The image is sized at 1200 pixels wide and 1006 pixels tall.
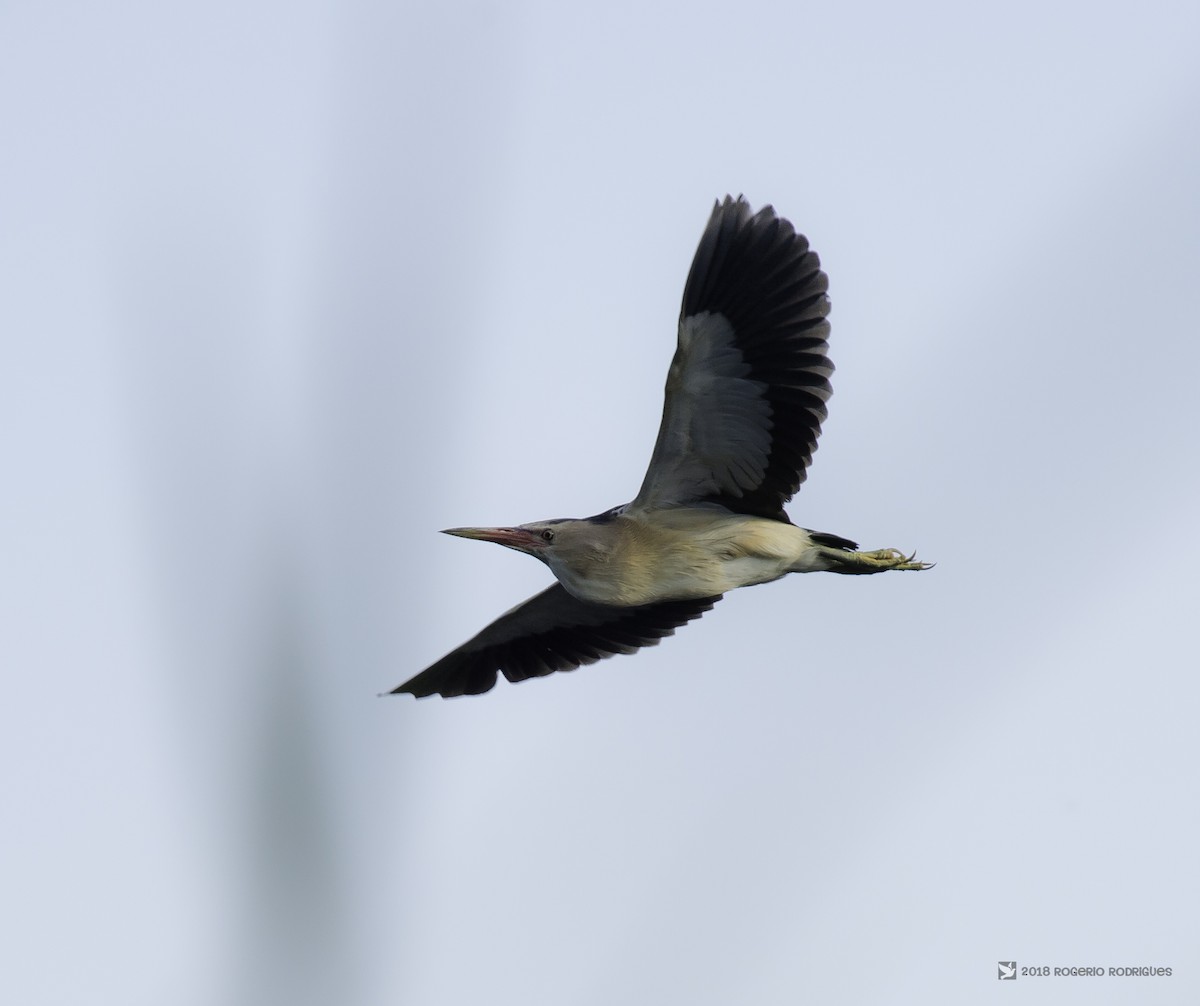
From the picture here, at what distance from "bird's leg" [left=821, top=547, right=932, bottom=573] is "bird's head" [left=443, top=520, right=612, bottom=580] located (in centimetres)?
121

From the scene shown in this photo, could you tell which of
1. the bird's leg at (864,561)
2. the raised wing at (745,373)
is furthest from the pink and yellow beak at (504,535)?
the bird's leg at (864,561)

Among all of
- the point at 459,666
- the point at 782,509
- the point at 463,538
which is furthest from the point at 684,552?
the point at 459,666

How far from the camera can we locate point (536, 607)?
982 cm

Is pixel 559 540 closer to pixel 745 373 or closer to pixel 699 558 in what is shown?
pixel 699 558

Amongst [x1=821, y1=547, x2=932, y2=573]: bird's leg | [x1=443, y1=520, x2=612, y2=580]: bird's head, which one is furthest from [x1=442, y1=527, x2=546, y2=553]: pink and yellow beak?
[x1=821, y1=547, x2=932, y2=573]: bird's leg

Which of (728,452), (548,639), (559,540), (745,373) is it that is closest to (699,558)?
(728,452)

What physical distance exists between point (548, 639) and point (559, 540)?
1665 mm

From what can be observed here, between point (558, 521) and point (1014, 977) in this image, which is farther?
point (558, 521)

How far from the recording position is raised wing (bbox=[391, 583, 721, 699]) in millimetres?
9742

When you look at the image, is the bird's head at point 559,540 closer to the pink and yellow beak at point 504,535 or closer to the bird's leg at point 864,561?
the pink and yellow beak at point 504,535

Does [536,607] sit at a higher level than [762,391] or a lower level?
lower

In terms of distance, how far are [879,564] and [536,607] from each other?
2276mm

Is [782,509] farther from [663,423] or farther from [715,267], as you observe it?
[715,267]

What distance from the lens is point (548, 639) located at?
10.1 meters
